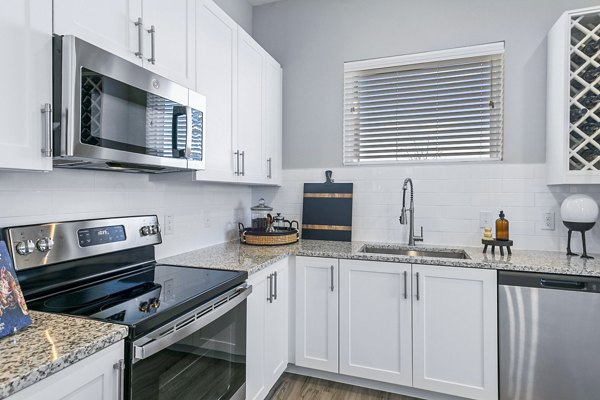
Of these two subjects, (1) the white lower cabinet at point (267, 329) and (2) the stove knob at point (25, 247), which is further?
(1) the white lower cabinet at point (267, 329)

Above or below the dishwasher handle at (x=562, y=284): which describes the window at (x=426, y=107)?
above

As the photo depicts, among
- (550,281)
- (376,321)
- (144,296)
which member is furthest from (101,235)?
(550,281)

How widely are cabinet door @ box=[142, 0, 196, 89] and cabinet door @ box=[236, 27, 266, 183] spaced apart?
1.65 ft

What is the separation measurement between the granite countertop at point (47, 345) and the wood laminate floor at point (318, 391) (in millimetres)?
1472

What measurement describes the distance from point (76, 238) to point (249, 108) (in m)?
1.35

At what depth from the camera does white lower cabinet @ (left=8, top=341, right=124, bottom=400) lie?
75 cm

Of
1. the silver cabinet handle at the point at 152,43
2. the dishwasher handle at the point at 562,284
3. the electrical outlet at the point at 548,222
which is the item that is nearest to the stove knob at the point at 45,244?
the silver cabinet handle at the point at 152,43

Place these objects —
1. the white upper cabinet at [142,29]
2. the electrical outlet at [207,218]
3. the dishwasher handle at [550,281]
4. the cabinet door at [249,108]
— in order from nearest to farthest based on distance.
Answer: the white upper cabinet at [142,29] → the dishwasher handle at [550,281] → the cabinet door at [249,108] → the electrical outlet at [207,218]

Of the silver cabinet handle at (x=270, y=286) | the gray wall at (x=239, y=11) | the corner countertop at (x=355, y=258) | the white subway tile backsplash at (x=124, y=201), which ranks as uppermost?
the gray wall at (x=239, y=11)

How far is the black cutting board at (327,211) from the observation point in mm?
2688

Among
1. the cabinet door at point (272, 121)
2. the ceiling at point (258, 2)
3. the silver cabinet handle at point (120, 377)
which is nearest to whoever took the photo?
the silver cabinet handle at point (120, 377)

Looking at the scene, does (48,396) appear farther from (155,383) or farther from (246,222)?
(246,222)

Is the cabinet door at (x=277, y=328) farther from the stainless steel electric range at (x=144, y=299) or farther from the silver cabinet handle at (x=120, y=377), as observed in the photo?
the silver cabinet handle at (x=120, y=377)

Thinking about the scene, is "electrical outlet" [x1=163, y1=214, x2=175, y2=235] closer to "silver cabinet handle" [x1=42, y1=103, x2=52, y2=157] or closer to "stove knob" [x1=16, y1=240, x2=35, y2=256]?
"stove knob" [x1=16, y1=240, x2=35, y2=256]
